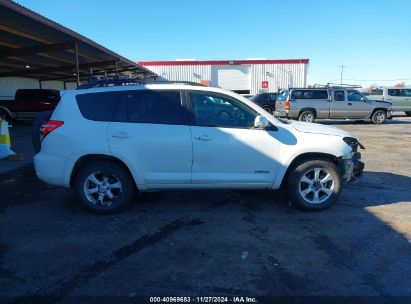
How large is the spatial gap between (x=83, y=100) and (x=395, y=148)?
9.69 m

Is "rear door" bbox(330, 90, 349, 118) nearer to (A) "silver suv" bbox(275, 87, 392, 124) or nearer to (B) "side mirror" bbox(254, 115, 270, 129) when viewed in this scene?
(A) "silver suv" bbox(275, 87, 392, 124)

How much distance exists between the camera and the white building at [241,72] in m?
43.0

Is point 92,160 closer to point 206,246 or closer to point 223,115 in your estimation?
point 223,115

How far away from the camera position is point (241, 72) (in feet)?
144

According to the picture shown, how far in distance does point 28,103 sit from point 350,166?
64.0ft

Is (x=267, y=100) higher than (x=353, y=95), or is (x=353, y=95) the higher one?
(x=353, y=95)


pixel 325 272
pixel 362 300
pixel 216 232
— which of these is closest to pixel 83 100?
pixel 216 232

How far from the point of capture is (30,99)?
67.4ft

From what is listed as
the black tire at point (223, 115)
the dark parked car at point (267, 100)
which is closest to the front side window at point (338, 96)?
the dark parked car at point (267, 100)

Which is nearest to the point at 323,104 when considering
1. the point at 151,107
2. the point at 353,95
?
the point at 353,95

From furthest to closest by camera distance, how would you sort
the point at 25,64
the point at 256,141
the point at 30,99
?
the point at 25,64 < the point at 30,99 < the point at 256,141

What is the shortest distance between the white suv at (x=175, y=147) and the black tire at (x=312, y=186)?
0.05 ft

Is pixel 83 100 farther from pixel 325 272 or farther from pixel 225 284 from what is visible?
pixel 325 272

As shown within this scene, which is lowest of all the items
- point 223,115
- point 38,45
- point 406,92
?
point 223,115
